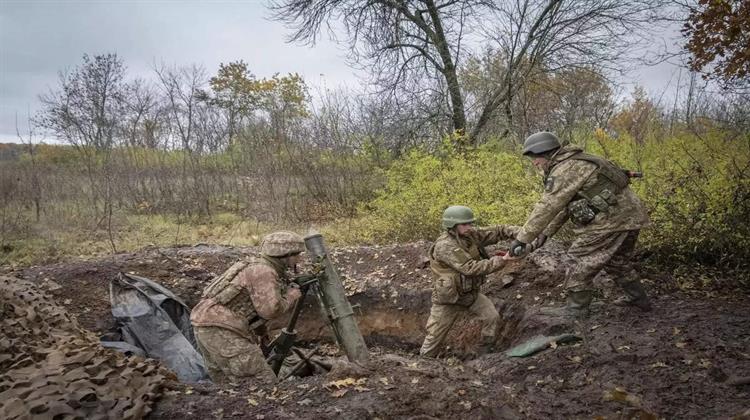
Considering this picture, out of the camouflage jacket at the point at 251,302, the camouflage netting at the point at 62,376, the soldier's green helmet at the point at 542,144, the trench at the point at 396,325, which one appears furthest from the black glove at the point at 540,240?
the camouflage netting at the point at 62,376

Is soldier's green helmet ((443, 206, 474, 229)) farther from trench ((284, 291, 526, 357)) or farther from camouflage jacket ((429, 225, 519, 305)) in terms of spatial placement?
trench ((284, 291, 526, 357))

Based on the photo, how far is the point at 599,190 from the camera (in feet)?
14.9

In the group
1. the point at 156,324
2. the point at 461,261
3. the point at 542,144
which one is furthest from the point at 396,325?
the point at 542,144

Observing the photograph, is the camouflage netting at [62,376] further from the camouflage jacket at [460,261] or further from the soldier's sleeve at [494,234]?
the soldier's sleeve at [494,234]

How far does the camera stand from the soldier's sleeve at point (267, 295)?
446cm

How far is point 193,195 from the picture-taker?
13852 mm

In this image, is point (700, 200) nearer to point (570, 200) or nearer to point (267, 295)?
point (570, 200)

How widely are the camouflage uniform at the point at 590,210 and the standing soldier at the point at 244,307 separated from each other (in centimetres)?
212

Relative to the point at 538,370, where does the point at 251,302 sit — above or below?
above

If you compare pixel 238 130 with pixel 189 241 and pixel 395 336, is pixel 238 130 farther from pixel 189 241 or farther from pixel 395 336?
pixel 395 336

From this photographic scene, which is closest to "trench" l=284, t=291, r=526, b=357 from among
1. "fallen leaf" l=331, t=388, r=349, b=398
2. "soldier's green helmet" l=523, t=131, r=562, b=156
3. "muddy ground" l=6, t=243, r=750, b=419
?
"muddy ground" l=6, t=243, r=750, b=419

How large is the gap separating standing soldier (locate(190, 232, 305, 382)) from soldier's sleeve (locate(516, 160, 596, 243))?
202 centimetres

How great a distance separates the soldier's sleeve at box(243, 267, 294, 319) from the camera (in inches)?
175

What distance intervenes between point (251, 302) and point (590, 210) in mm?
3075
